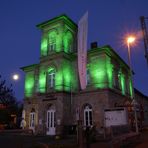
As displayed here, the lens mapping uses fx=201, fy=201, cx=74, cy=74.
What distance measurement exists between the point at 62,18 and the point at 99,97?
12363mm

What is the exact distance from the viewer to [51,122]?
87.1ft

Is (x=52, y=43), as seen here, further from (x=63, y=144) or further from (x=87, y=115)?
(x=63, y=144)

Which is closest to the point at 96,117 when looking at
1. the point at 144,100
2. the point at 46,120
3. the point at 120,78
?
the point at 46,120

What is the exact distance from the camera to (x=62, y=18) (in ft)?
93.6

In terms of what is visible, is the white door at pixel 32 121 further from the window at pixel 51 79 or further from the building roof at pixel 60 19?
the building roof at pixel 60 19

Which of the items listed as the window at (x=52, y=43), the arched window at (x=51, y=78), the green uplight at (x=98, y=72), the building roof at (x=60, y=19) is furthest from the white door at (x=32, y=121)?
the building roof at (x=60, y=19)

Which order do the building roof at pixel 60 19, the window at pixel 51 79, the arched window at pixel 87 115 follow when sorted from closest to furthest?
the arched window at pixel 87 115 < the window at pixel 51 79 < the building roof at pixel 60 19

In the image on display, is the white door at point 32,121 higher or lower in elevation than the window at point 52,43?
lower

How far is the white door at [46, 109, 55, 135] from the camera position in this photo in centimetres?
2612

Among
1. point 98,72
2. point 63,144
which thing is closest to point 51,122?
point 98,72

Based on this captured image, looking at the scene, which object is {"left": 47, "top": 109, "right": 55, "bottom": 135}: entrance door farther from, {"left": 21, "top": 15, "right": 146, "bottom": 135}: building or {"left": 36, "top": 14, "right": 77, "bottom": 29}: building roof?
{"left": 36, "top": 14, "right": 77, "bottom": 29}: building roof

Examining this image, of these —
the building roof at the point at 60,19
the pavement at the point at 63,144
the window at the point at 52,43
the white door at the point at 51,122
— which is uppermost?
the building roof at the point at 60,19

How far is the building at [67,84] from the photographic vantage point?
992 inches

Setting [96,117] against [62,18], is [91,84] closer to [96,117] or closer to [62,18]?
[96,117]
